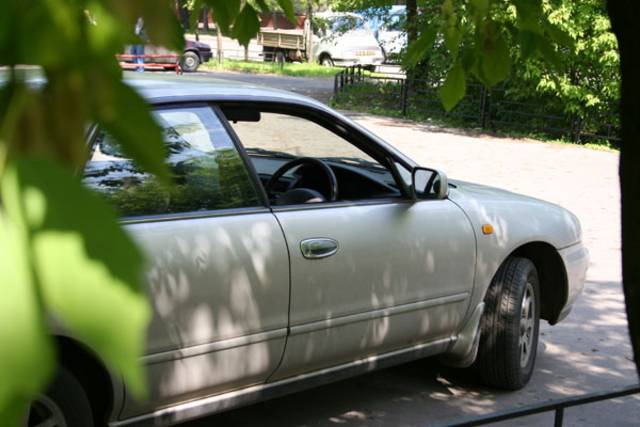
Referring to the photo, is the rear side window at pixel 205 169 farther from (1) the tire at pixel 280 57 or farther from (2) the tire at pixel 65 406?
(1) the tire at pixel 280 57

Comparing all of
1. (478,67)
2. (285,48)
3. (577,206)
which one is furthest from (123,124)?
(285,48)

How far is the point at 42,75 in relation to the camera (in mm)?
791

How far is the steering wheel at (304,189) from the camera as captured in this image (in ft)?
14.9

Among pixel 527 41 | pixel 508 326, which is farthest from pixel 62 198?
pixel 508 326

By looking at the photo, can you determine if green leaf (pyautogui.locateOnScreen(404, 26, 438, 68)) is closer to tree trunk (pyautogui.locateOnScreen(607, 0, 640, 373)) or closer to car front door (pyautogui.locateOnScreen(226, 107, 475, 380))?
tree trunk (pyautogui.locateOnScreen(607, 0, 640, 373))

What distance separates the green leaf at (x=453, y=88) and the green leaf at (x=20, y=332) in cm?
Answer: 214

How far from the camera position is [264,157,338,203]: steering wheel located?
4.53 m

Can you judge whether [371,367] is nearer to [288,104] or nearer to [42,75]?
[288,104]

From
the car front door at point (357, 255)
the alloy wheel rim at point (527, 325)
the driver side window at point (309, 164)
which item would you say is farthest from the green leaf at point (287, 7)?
the alloy wheel rim at point (527, 325)

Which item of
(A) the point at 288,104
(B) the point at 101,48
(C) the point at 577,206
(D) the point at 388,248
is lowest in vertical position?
(C) the point at 577,206

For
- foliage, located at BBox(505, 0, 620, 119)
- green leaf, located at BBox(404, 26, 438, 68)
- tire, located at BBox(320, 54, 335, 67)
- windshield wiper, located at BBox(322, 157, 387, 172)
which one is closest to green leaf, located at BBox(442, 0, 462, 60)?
green leaf, located at BBox(404, 26, 438, 68)

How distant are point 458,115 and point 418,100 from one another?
1588 millimetres

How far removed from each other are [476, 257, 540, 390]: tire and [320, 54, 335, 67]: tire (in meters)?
35.3

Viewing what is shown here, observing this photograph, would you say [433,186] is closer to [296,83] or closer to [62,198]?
[62,198]
